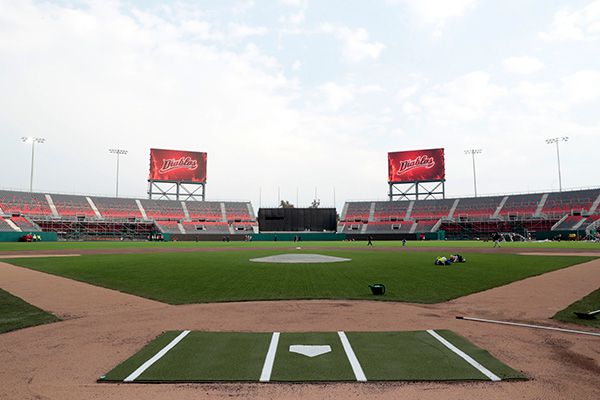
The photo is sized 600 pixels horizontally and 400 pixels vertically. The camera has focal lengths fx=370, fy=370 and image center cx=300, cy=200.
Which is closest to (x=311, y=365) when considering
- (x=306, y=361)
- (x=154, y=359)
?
(x=306, y=361)

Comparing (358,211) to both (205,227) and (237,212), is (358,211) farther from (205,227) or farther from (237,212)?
(205,227)

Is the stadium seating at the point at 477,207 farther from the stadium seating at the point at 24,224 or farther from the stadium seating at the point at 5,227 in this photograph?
the stadium seating at the point at 5,227

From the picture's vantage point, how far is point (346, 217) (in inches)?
3583

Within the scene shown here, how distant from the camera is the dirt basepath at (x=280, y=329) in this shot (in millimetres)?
4398

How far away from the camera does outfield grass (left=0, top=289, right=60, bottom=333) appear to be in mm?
7824

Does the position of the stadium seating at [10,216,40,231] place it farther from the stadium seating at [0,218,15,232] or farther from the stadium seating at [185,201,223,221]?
the stadium seating at [185,201,223,221]

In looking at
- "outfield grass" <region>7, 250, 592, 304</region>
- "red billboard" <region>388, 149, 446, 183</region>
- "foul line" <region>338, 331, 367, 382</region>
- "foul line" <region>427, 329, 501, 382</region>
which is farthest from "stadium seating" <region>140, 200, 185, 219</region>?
"foul line" <region>427, 329, 501, 382</region>

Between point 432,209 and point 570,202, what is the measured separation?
2540 centimetres

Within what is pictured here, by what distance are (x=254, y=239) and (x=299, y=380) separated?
77.0 m

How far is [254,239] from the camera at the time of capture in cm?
8081

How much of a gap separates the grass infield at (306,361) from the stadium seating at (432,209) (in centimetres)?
8005

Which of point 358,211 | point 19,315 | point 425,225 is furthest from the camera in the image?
point 358,211

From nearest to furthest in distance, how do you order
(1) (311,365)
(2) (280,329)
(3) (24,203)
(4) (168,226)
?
(1) (311,365), (2) (280,329), (3) (24,203), (4) (168,226)

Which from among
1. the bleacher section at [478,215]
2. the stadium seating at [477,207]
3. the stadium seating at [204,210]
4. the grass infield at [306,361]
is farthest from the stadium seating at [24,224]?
the stadium seating at [477,207]
